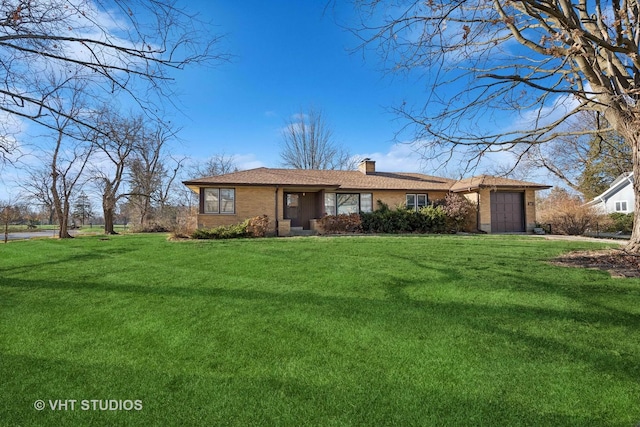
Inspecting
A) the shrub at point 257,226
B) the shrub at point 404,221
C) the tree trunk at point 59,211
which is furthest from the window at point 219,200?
the tree trunk at point 59,211

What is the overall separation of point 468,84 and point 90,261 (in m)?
10.1

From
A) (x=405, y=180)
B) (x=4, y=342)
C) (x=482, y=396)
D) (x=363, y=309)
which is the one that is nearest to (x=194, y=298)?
(x=4, y=342)

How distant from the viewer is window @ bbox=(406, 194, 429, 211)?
2006 cm

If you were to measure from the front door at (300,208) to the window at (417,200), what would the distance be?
19.1 ft

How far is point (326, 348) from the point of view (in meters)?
3.41

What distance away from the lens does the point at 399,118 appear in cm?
732

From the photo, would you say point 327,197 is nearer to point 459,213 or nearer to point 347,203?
point 347,203

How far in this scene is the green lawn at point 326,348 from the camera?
2422 millimetres

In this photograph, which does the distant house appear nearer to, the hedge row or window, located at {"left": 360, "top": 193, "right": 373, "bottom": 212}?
the hedge row

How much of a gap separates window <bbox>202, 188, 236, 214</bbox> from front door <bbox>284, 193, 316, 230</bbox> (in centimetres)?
338

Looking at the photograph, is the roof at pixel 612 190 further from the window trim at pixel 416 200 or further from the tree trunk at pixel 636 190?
the tree trunk at pixel 636 190

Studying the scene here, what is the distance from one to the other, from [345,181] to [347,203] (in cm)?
142

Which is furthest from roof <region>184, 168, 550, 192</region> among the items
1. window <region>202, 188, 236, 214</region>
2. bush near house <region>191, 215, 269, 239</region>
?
bush near house <region>191, 215, 269, 239</region>

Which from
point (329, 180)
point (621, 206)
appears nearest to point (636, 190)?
point (329, 180)
